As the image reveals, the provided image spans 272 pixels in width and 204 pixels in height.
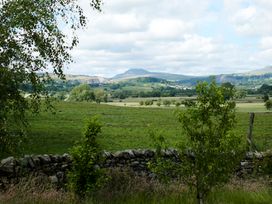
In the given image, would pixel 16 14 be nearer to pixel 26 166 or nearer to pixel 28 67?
pixel 28 67

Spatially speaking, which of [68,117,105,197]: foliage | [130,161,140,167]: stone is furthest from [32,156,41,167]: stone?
[130,161,140,167]: stone

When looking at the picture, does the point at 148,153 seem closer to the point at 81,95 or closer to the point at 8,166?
the point at 8,166

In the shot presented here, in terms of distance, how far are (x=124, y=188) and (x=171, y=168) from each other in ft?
9.79

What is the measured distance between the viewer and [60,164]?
14.5m

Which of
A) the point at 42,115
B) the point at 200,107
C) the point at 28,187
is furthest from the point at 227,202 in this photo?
the point at 42,115

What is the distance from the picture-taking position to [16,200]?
10.2 metres

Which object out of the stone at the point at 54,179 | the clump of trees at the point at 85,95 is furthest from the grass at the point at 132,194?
the clump of trees at the point at 85,95

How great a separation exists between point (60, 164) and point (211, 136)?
6692mm

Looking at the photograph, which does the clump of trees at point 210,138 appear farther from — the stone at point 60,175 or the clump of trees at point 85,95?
the clump of trees at point 85,95

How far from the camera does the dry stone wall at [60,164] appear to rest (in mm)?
12703

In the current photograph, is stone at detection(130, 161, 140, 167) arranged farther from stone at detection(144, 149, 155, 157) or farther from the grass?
the grass

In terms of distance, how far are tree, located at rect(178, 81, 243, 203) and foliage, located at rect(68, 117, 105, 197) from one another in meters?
2.42

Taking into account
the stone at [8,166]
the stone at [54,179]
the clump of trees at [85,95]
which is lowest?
the clump of trees at [85,95]

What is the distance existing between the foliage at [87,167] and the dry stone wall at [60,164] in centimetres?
131
